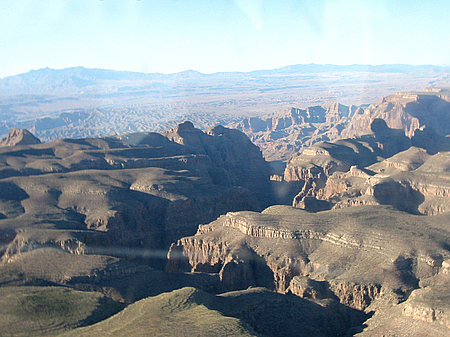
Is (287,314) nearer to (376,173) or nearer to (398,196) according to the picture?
(398,196)

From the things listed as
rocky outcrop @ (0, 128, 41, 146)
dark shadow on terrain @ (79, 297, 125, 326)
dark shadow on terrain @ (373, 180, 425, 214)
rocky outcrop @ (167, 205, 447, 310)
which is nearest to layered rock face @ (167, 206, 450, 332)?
rocky outcrop @ (167, 205, 447, 310)

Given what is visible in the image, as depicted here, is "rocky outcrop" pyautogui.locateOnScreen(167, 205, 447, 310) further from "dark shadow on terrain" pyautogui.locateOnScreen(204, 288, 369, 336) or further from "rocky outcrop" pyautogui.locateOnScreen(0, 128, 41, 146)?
"rocky outcrop" pyautogui.locateOnScreen(0, 128, 41, 146)

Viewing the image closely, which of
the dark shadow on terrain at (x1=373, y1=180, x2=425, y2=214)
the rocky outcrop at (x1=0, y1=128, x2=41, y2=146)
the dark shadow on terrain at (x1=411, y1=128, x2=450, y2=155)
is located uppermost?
the rocky outcrop at (x1=0, y1=128, x2=41, y2=146)

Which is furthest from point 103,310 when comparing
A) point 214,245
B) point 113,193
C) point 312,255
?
point 113,193

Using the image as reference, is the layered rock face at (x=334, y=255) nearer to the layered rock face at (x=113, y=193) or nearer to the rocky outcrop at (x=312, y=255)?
the rocky outcrop at (x=312, y=255)

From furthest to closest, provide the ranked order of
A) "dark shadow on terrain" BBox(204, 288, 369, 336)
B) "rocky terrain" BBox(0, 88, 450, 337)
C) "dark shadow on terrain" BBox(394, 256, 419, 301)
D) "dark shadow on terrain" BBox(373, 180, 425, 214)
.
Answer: "dark shadow on terrain" BBox(373, 180, 425, 214)
"dark shadow on terrain" BBox(394, 256, 419, 301)
"rocky terrain" BBox(0, 88, 450, 337)
"dark shadow on terrain" BBox(204, 288, 369, 336)

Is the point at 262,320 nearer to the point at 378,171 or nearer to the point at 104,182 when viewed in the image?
the point at 104,182
